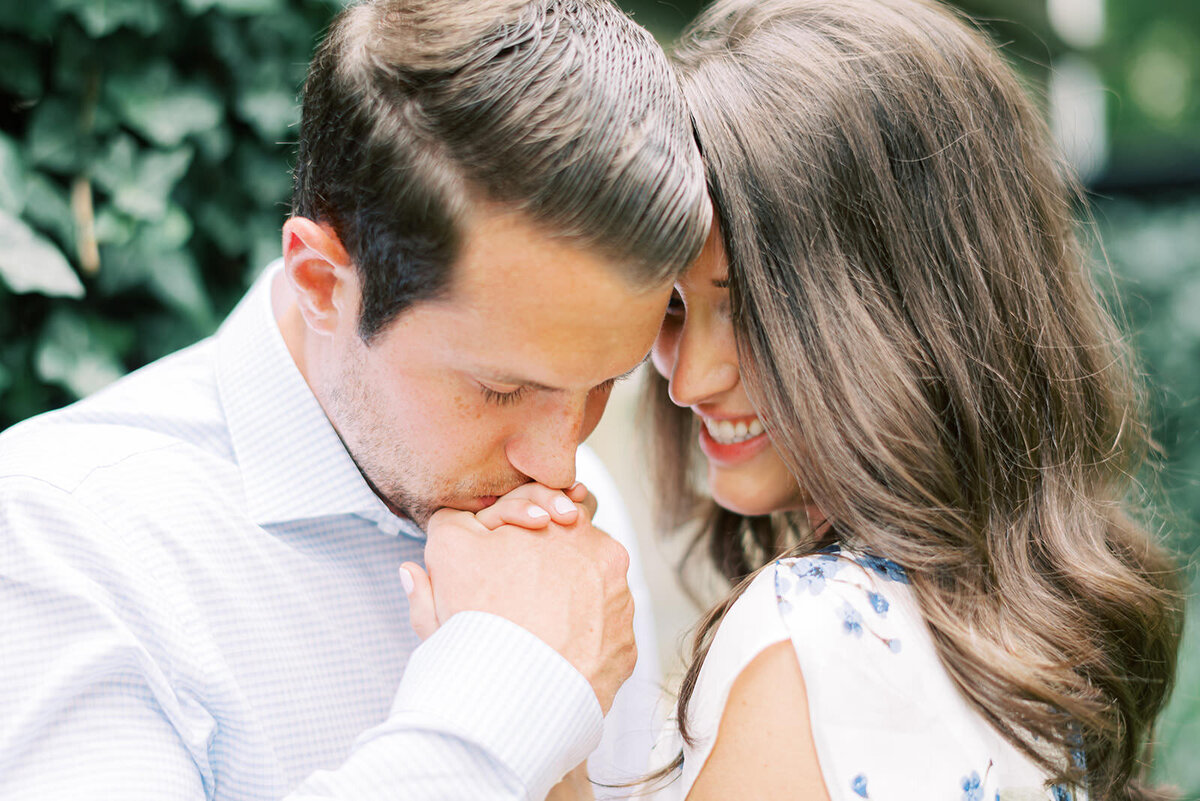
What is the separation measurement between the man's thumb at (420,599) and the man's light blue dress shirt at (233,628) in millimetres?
90

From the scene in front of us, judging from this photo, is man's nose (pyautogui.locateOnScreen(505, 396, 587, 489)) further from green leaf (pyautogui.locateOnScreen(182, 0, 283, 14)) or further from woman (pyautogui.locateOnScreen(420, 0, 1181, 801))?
green leaf (pyautogui.locateOnScreen(182, 0, 283, 14))

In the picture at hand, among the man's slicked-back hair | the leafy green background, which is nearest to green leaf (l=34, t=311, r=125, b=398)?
the leafy green background

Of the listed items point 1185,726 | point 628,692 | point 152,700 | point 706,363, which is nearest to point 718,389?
point 706,363

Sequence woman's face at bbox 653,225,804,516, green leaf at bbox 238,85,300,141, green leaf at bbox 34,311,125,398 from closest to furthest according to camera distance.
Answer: woman's face at bbox 653,225,804,516
green leaf at bbox 34,311,125,398
green leaf at bbox 238,85,300,141

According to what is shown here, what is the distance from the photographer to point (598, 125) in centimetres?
147

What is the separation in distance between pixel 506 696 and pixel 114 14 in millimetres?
1609

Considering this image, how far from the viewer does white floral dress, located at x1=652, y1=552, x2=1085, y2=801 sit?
1.32 m

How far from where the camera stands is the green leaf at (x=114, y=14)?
6.44 ft

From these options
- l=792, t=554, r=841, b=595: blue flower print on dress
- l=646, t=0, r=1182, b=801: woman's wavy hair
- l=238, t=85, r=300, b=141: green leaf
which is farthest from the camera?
l=238, t=85, r=300, b=141: green leaf

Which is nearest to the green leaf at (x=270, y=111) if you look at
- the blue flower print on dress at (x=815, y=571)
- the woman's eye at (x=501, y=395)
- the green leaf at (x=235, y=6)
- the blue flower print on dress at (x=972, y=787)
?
the green leaf at (x=235, y=6)

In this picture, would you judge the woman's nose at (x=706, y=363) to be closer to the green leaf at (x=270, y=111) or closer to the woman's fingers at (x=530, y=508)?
the woman's fingers at (x=530, y=508)

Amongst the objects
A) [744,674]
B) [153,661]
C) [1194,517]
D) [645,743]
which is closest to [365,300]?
[153,661]

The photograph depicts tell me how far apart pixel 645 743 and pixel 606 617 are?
30.6 inches

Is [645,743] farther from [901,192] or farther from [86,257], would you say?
[86,257]
